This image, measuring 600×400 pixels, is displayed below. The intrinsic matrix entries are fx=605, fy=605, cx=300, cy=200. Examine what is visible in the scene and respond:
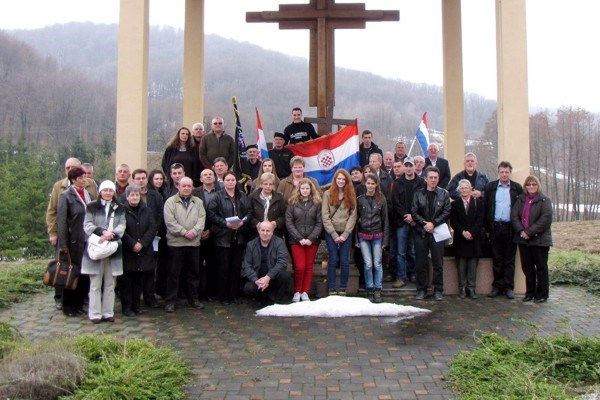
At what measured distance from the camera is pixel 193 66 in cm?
1217

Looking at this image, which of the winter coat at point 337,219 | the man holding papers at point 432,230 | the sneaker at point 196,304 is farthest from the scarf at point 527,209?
the sneaker at point 196,304

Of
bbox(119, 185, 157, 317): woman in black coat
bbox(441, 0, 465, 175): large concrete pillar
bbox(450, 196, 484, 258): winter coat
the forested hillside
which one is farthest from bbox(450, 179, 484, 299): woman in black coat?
the forested hillside

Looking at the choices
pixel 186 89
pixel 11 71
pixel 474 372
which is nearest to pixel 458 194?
pixel 474 372

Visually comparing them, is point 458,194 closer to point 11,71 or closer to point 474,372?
point 474,372

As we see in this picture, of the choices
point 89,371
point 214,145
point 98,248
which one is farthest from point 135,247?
point 89,371

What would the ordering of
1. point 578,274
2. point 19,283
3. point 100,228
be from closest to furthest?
point 100,228, point 19,283, point 578,274

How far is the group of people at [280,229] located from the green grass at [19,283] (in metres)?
0.92

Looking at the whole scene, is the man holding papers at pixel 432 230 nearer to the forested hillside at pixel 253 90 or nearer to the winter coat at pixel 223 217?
the winter coat at pixel 223 217

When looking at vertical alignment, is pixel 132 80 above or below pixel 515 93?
above

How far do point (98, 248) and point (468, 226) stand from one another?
16.5 ft

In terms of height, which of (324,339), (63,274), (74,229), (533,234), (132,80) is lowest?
(324,339)

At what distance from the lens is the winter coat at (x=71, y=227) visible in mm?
7426

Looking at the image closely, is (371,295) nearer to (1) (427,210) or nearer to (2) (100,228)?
(1) (427,210)

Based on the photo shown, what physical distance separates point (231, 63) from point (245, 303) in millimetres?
70397
